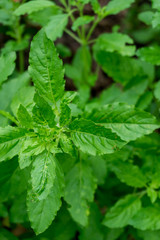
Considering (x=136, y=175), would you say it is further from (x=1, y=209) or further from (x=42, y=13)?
(x=42, y=13)

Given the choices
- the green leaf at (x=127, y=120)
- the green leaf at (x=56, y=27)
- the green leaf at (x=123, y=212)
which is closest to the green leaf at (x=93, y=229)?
the green leaf at (x=123, y=212)

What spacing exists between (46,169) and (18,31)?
5.42 feet

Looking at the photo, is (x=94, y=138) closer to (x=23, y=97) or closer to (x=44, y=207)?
(x=44, y=207)

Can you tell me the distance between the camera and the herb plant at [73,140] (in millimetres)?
1314

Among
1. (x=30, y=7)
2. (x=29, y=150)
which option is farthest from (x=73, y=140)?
(x=30, y=7)

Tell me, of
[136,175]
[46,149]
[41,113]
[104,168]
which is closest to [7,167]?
[46,149]

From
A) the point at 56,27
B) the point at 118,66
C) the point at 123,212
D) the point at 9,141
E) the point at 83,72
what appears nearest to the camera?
the point at 9,141

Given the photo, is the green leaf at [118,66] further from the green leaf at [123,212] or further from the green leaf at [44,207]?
the green leaf at [44,207]

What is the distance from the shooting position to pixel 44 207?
135cm

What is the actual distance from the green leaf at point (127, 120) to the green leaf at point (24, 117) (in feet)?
1.20

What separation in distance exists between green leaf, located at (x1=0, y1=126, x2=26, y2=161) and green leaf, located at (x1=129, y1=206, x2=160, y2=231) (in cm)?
94

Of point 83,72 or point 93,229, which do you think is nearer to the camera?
point 93,229

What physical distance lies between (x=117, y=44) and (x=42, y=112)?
3.44 ft

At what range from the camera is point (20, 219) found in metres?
1.91
